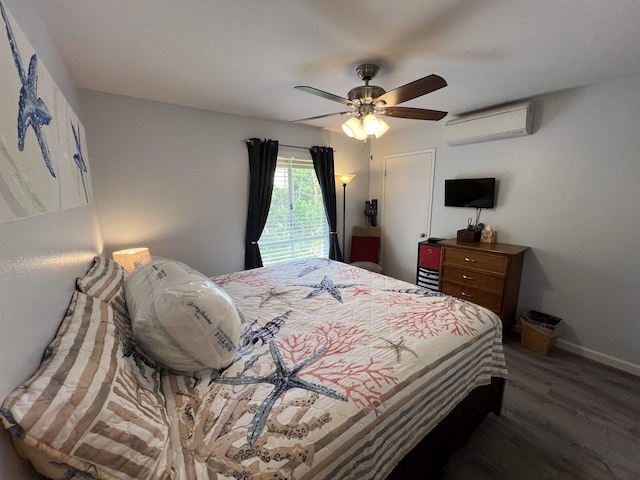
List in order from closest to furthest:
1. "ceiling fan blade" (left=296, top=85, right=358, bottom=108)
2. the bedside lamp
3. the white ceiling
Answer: the white ceiling < "ceiling fan blade" (left=296, top=85, right=358, bottom=108) < the bedside lamp

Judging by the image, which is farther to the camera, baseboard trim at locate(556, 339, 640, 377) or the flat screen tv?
the flat screen tv

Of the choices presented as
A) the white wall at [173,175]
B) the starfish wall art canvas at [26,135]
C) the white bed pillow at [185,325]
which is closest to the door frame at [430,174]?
the white wall at [173,175]

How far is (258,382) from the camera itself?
3.63 ft

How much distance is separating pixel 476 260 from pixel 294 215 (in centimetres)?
232

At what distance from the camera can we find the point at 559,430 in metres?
1.69

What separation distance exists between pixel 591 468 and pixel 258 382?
197 centimetres

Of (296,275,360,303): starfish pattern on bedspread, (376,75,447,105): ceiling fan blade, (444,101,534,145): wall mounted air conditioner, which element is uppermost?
(444,101,534,145): wall mounted air conditioner

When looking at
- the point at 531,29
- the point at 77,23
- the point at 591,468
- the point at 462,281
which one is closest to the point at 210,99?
the point at 77,23

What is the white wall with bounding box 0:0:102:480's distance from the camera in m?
0.58

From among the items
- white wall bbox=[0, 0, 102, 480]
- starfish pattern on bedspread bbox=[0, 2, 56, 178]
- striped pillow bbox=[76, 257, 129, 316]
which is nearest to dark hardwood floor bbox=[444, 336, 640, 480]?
white wall bbox=[0, 0, 102, 480]

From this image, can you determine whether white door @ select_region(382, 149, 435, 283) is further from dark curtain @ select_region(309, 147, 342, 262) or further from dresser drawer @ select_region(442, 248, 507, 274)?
dark curtain @ select_region(309, 147, 342, 262)

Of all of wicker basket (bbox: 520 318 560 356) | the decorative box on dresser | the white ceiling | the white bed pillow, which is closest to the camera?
the white bed pillow

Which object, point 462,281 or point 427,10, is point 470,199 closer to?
point 462,281

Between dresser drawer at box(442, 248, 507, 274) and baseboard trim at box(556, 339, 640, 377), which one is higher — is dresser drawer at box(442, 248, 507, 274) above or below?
above
